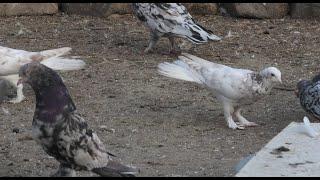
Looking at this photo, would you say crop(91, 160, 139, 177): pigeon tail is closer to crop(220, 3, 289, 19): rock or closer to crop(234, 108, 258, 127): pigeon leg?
crop(234, 108, 258, 127): pigeon leg

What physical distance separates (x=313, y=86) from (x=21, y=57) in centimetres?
256

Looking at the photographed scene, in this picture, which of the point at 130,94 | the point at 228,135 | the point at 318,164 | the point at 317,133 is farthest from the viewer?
the point at 130,94

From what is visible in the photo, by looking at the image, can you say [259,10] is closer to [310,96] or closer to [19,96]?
[310,96]

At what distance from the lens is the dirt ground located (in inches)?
223

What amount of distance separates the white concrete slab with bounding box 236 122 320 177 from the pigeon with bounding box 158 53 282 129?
4.24 feet

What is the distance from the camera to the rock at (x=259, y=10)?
10992 millimetres

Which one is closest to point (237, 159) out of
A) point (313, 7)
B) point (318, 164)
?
point (318, 164)

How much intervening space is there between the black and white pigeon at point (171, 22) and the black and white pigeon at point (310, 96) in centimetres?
224

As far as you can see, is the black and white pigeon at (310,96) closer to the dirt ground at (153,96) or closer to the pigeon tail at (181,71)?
the dirt ground at (153,96)

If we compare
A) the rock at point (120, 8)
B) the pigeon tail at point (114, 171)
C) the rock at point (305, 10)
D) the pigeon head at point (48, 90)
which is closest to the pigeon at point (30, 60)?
A: the pigeon head at point (48, 90)

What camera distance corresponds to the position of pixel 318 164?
4.51m

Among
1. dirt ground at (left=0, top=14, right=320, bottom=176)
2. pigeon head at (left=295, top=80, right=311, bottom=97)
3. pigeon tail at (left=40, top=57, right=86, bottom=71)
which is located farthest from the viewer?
pigeon tail at (left=40, top=57, right=86, bottom=71)

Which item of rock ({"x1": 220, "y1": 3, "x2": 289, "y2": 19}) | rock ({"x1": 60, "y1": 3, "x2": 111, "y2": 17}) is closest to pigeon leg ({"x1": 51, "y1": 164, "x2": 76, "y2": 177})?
rock ({"x1": 60, "y1": 3, "x2": 111, "y2": 17})

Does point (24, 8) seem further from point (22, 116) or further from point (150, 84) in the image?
point (22, 116)
